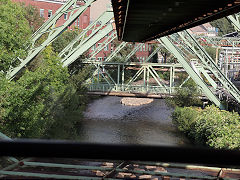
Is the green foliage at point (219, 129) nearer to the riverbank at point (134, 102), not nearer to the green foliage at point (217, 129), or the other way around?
the green foliage at point (217, 129)

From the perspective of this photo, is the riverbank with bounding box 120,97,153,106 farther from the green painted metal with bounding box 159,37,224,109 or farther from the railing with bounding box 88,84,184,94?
the green painted metal with bounding box 159,37,224,109

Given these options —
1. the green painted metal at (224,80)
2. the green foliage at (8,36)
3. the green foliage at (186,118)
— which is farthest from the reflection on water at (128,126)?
the green foliage at (8,36)

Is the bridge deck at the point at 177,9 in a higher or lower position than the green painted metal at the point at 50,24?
lower

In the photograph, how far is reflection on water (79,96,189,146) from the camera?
72.7 feet

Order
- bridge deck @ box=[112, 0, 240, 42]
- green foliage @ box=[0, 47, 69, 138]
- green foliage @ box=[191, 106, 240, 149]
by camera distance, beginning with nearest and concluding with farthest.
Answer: bridge deck @ box=[112, 0, 240, 42]
green foliage @ box=[0, 47, 69, 138]
green foliage @ box=[191, 106, 240, 149]

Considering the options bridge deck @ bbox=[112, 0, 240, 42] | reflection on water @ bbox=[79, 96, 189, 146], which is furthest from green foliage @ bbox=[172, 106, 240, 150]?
bridge deck @ bbox=[112, 0, 240, 42]

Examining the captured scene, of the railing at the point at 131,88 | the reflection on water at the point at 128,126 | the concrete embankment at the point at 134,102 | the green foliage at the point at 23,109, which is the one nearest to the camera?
the green foliage at the point at 23,109

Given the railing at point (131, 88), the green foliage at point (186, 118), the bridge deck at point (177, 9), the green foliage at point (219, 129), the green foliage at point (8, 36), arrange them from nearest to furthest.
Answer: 1. the bridge deck at point (177, 9)
2. the green foliage at point (8, 36)
3. the green foliage at point (219, 129)
4. the green foliage at point (186, 118)
5. the railing at point (131, 88)

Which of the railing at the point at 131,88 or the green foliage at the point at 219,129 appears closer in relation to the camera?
the green foliage at the point at 219,129

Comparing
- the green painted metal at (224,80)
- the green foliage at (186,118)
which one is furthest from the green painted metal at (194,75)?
the green foliage at (186,118)

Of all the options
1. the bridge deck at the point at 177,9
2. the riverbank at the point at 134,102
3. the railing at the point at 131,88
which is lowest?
the riverbank at the point at 134,102

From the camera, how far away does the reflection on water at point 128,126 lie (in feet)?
72.7

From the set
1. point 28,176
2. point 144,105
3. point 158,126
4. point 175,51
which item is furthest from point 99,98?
point 28,176

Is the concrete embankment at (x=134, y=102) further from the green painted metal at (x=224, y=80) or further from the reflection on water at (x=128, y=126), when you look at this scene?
the green painted metal at (x=224, y=80)
